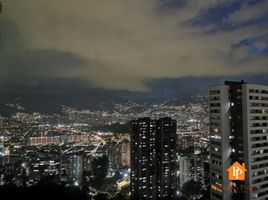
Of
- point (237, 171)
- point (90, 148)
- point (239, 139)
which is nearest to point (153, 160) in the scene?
point (237, 171)

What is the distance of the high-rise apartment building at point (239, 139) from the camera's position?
11141 mm

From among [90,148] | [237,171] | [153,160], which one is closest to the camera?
[237,171]

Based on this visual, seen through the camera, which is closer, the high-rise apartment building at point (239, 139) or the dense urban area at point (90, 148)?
the high-rise apartment building at point (239, 139)

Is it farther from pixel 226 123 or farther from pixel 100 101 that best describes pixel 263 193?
pixel 100 101

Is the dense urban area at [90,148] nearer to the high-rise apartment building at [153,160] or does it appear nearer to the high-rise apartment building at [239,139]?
the high-rise apartment building at [153,160]

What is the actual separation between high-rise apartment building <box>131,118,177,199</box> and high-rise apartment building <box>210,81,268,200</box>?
6316 millimetres

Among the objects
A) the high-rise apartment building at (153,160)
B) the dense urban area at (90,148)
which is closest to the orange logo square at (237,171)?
the dense urban area at (90,148)

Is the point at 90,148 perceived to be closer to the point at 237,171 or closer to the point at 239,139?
the point at 237,171

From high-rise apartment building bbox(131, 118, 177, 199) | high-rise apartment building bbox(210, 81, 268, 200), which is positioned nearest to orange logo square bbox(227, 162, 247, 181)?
high-rise apartment building bbox(210, 81, 268, 200)

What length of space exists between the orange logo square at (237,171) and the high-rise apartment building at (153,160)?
23.2 ft

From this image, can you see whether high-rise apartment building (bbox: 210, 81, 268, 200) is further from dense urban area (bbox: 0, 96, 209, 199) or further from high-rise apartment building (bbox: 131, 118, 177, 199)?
high-rise apartment building (bbox: 131, 118, 177, 199)

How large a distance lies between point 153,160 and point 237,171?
7642 millimetres

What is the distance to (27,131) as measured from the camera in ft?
82.5

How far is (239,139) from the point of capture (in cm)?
1140
